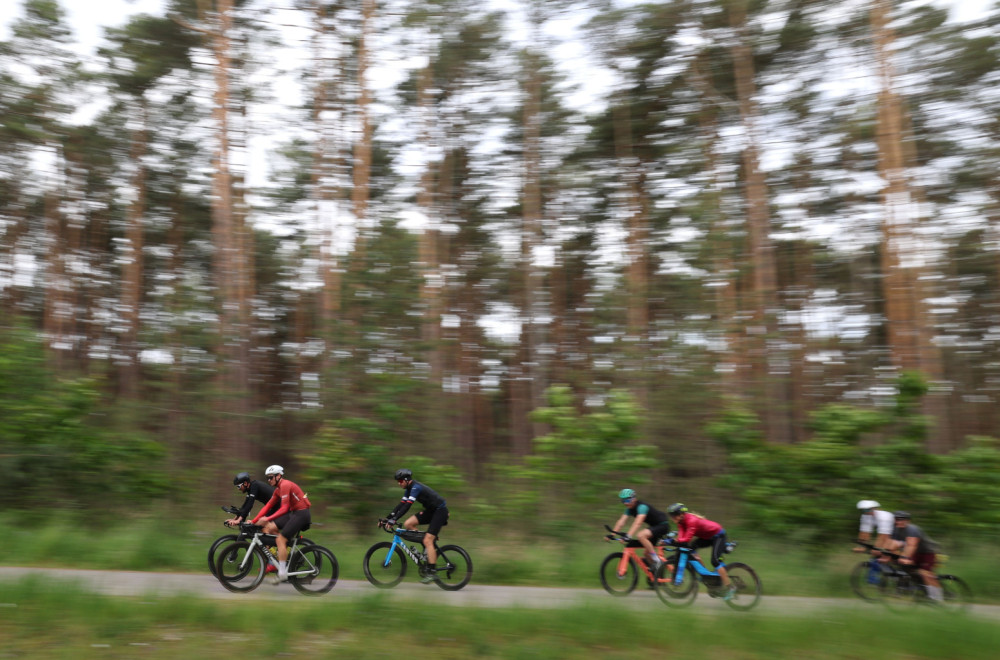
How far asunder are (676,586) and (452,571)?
3.58 metres

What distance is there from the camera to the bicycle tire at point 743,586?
1130 centimetres

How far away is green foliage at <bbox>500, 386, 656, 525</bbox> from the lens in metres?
16.8

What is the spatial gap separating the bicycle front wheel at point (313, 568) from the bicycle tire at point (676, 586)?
499cm

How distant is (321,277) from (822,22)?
16.4 meters

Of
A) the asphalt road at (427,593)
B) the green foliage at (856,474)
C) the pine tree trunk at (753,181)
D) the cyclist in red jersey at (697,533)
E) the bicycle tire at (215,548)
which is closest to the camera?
the asphalt road at (427,593)

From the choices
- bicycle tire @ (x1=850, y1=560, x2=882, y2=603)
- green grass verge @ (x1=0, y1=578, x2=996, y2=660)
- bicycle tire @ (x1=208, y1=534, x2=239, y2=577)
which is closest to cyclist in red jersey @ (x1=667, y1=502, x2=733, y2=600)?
green grass verge @ (x1=0, y1=578, x2=996, y2=660)

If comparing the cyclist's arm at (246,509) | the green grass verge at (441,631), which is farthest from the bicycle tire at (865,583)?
the cyclist's arm at (246,509)

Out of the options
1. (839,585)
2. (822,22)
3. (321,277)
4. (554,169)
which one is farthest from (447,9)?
(839,585)

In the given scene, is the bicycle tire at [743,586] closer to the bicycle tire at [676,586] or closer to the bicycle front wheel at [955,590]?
the bicycle tire at [676,586]

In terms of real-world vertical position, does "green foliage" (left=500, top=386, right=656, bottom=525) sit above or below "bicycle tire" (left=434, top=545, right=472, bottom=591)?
above

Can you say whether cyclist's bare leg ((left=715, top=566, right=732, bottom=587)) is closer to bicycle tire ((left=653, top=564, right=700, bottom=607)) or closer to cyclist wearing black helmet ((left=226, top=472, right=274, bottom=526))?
bicycle tire ((left=653, top=564, right=700, bottom=607))

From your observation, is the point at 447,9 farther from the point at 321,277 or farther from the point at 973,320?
the point at 973,320

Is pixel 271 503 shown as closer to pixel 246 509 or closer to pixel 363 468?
pixel 246 509

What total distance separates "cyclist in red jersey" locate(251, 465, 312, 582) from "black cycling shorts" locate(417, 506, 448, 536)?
1859 mm
